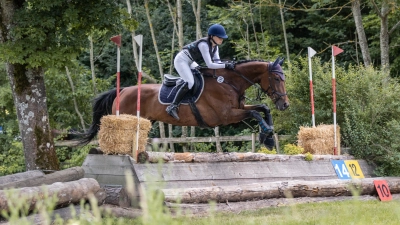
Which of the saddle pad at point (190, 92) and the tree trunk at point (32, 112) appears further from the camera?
the tree trunk at point (32, 112)

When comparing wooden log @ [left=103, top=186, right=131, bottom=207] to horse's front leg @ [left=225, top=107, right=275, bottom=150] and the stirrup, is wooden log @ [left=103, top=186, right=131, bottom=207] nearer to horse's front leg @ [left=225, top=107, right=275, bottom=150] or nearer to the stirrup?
the stirrup

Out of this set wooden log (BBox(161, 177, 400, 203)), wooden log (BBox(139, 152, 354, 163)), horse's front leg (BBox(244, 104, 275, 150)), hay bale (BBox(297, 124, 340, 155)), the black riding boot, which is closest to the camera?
wooden log (BBox(161, 177, 400, 203))

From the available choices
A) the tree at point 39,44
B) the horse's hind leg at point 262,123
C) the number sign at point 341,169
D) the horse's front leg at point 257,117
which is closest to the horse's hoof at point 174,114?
the horse's front leg at point 257,117

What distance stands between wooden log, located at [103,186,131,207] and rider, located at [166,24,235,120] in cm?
247

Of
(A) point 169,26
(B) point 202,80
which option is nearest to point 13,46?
(B) point 202,80

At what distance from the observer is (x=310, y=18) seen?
23422 millimetres

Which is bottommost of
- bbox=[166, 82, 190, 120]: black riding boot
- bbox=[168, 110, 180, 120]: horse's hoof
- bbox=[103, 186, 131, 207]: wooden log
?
bbox=[103, 186, 131, 207]: wooden log

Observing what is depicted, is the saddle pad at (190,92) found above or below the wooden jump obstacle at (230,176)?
above

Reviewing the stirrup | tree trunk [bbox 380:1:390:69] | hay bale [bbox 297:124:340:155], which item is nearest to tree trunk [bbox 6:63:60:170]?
the stirrup

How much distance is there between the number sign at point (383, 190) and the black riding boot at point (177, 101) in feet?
11.1

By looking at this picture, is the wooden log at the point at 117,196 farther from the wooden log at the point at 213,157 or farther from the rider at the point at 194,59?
the rider at the point at 194,59

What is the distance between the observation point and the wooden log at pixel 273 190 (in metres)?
8.19

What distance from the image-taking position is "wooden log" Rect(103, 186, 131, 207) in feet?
25.3

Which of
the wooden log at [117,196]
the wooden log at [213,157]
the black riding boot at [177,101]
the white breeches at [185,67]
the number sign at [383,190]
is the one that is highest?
the white breeches at [185,67]
